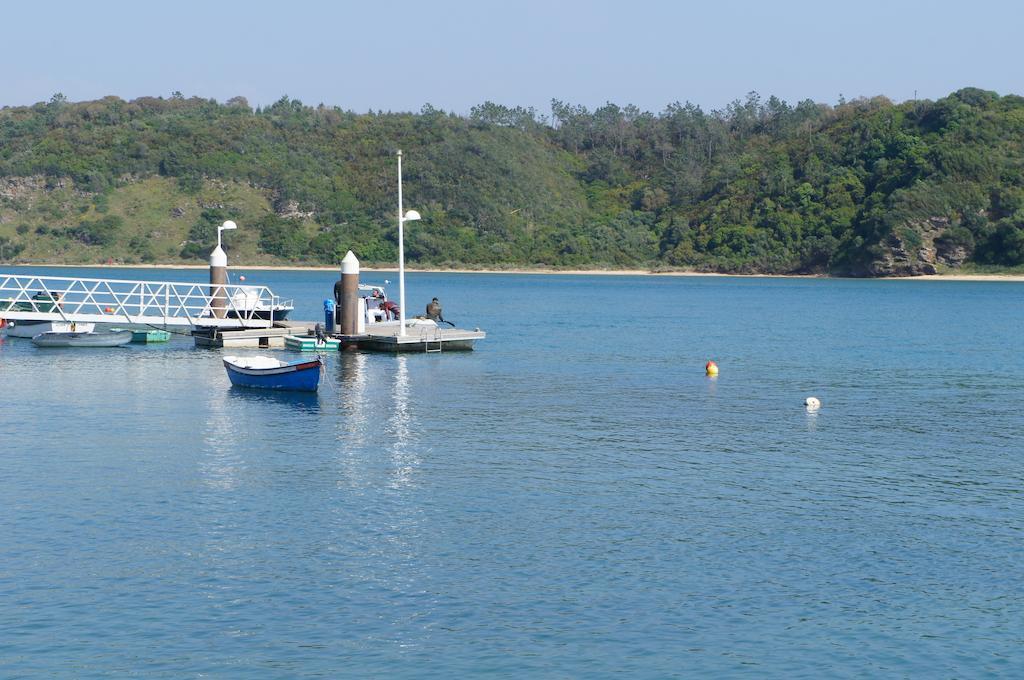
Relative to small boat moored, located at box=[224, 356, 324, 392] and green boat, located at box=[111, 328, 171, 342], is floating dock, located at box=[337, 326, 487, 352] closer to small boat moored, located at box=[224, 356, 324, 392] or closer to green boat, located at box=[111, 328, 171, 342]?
green boat, located at box=[111, 328, 171, 342]

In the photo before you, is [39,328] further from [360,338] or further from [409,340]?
[409,340]

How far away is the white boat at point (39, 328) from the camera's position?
54.3 m

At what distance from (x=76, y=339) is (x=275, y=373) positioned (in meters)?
18.7

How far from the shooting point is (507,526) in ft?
72.0

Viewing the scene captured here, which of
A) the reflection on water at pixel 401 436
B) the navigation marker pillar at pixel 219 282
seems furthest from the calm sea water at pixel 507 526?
the navigation marker pillar at pixel 219 282

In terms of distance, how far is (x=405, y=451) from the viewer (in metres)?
29.3

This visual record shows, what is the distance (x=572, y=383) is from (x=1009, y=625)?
2731cm

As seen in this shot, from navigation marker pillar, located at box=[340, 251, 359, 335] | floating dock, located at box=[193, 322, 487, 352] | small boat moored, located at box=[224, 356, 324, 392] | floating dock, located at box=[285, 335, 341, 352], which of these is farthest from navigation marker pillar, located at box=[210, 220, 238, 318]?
small boat moored, located at box=[224, 356, 324, 392]

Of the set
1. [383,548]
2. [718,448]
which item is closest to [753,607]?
[383,548]

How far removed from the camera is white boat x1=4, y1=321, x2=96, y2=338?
5431cm

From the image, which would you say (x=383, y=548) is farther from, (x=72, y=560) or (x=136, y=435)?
(x=136, y=435)

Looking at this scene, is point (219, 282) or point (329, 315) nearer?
point (329, 315)

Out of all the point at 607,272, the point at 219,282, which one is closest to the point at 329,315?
the point at 219,282

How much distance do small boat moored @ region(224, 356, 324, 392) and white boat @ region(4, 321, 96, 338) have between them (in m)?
17.3
